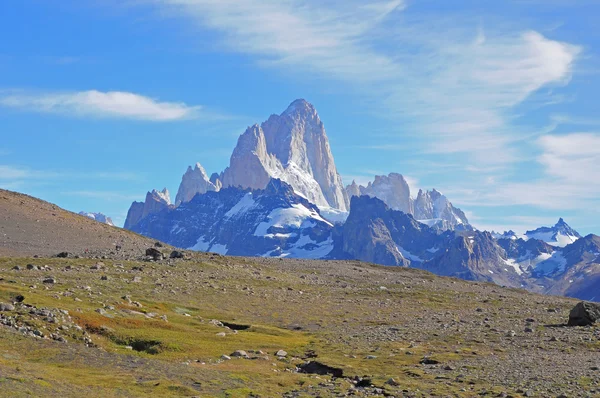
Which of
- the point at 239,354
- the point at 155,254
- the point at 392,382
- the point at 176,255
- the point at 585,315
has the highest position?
the point at 176,255

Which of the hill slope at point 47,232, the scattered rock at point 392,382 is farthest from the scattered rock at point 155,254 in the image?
the scattered rock at point 392,382

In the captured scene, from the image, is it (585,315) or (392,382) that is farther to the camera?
(585,315)

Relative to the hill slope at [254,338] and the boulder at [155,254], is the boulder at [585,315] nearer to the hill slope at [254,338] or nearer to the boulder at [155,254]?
the hill slope at [254,338]

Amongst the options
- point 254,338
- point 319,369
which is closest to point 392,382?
point 319,369

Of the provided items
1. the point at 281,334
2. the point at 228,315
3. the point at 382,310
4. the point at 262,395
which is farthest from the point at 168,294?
the point at 262,395

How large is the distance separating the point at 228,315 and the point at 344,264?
87457 mm

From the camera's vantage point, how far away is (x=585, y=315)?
79812 mm

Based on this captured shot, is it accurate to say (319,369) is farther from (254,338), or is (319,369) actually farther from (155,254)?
(155,254)

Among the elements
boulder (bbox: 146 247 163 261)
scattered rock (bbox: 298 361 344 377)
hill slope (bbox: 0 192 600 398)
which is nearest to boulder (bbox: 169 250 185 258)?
boulder (bbox: 146 247 163 261)

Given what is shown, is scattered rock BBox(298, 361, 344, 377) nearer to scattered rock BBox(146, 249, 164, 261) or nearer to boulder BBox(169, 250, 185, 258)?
scattered rock BBox(146, 249, 164, 261)

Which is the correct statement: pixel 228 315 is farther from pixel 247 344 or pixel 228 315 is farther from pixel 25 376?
pixel 25 376

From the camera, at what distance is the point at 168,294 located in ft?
275

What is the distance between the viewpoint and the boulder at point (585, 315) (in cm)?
7950

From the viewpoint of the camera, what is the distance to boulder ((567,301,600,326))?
79500 mm
